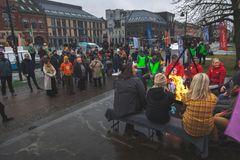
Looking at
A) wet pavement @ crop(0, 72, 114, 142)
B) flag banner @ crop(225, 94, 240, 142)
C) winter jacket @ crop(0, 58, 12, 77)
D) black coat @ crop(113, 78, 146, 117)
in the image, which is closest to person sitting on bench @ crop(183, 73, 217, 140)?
flag banner @ crop(225, 94, 240, 142)

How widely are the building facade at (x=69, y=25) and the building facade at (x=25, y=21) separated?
4.02m

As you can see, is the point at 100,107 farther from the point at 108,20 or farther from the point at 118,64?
the point at 108,20

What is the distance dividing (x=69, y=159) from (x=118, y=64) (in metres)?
A: 10.9

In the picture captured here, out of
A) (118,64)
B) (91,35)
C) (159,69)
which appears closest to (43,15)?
(91,35)

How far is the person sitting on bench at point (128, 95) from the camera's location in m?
5.20

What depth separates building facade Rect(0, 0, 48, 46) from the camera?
48566 millimetres

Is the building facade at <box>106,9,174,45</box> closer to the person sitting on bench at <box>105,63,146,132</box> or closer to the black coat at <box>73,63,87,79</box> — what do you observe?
the black coat at <box>73,63,87,79</box>

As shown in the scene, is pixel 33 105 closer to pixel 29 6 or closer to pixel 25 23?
pixel 25 23

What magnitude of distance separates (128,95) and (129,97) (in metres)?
0.06

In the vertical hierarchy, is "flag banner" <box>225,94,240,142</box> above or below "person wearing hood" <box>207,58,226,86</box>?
below

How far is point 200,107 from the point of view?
13.3 feet

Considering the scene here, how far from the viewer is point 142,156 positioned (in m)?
4.63

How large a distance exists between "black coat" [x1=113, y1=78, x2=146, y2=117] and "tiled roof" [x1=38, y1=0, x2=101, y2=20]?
64.8 m

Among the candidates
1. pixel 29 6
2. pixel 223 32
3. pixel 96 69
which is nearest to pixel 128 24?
pixel 29 6
